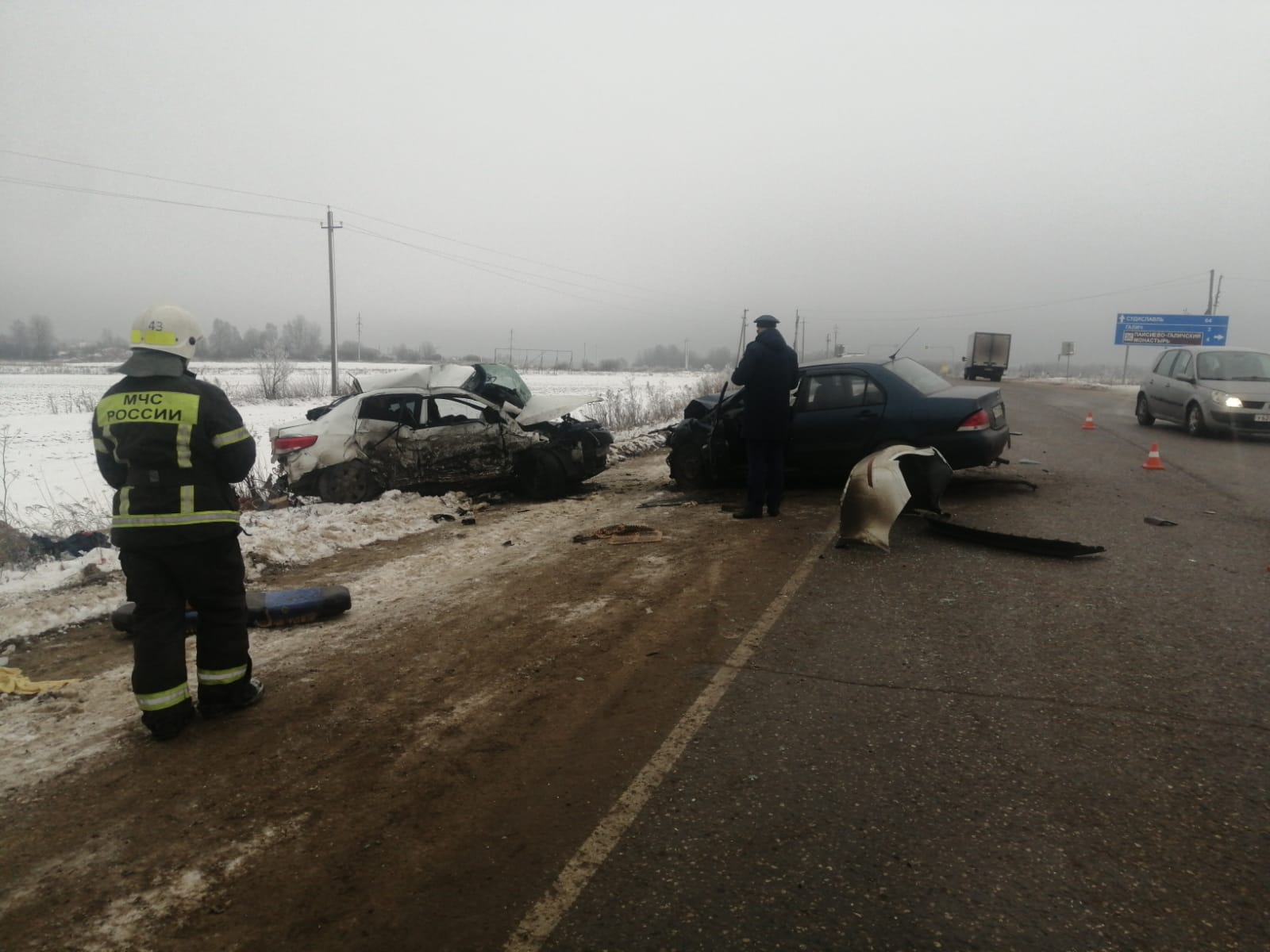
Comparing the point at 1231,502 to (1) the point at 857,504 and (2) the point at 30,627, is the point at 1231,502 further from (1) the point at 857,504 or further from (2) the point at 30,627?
(2) the point at 30,627

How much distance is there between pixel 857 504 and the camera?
269 inches

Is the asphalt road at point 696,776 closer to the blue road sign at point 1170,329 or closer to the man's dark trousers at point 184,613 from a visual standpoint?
the man's dark trousers at point 184,613

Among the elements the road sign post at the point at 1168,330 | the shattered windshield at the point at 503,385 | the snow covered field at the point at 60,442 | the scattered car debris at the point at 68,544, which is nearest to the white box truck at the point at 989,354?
the road sign post at the point at 1168,330

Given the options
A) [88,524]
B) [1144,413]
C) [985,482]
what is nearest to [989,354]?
[1144,413]

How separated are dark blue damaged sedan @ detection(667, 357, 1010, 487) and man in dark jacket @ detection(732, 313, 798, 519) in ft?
1.26

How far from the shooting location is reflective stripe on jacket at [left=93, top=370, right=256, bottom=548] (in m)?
3.78

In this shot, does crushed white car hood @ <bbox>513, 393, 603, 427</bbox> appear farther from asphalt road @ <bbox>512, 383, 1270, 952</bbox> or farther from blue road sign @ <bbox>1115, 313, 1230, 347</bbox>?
blue road sign @ <bbox>1115, 313, 1230, 347</bbox>

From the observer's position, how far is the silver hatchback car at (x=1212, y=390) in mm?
13805

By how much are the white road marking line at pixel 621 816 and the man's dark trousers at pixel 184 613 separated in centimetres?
218

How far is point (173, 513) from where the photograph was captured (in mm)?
3811

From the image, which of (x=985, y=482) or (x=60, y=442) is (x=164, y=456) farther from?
(x=60, y=442)

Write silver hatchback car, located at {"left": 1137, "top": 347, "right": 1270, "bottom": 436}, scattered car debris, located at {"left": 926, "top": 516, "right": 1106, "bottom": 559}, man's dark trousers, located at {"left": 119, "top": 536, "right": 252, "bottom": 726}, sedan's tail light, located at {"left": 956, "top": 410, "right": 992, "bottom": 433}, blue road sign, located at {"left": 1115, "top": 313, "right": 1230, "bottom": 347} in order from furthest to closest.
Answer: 1. blue road sign, located at {"left": 1115, "top": 313, "right": 1230, "bottom": 347}
2. silver hatchback car, located at {"left": 1137, "top": 347, "right": 1270, "bottom": 436}
3. sedan's tail light, located at {"left": 956, "top": 410, "right": 992, "bottom": 433}
4. scattered car debris, located at {"left": 926, "top": 516, "right": 1106, "bottom": 559}
5. man's dark trousers, located at {"left": 119, "top": 536, "right": 252, "bottom": 726}

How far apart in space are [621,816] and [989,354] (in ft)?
171

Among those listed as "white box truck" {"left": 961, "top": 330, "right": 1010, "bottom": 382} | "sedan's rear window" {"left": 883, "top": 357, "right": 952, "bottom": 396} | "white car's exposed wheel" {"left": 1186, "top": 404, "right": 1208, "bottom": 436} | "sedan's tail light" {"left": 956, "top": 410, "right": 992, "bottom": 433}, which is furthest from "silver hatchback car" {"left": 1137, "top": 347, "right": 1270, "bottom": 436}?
"white box truck" {"left": 961, "top": 330, "right": 1010, "bottom": 382}
